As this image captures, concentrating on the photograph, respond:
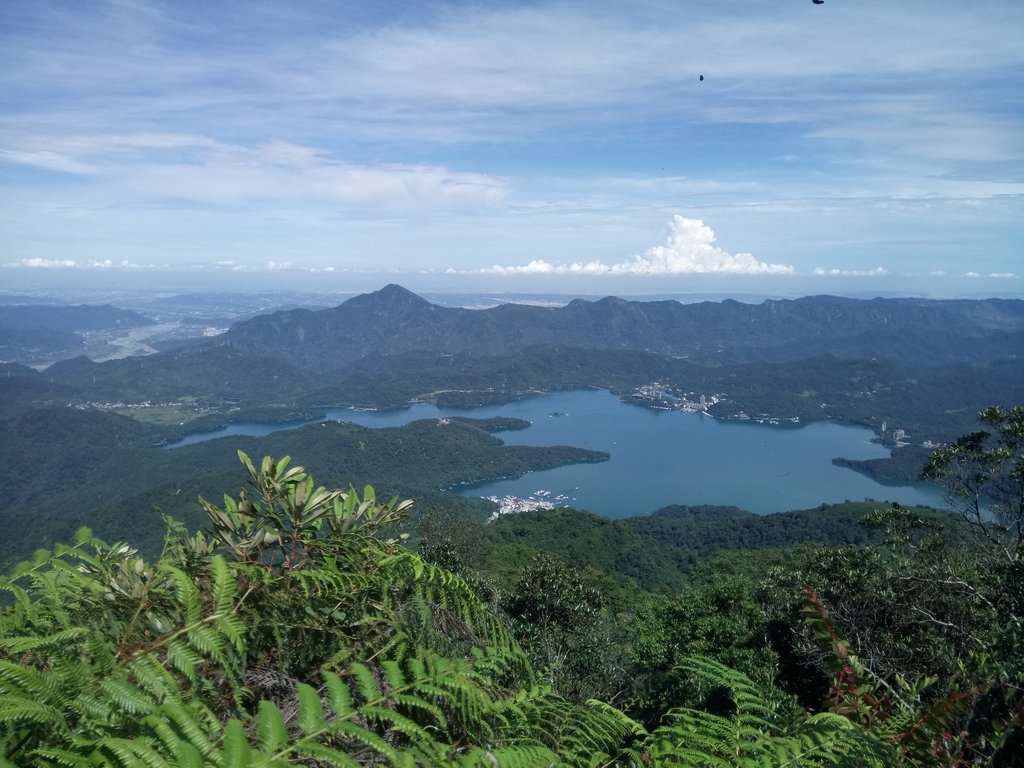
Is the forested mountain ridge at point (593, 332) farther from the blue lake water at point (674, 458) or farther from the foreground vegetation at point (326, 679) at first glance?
the foreground vegetation at point (326, 679)

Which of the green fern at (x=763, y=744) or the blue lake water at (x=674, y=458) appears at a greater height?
the green fern at (x=763, y=744)

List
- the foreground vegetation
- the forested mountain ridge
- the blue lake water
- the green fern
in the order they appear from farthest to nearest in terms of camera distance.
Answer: the forested mountain ridge, the blue lake water, the green fern, the foreground vegetation

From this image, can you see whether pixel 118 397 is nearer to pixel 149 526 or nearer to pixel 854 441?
pixel 149 526

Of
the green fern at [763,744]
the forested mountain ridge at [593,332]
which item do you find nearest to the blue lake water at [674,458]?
the green fern at [763,744]

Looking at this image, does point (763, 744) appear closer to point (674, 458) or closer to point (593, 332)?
point (674, 458)

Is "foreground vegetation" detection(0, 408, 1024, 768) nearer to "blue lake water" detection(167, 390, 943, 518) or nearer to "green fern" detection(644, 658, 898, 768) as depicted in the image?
"green fern" detection(644, 658, 898, 768)

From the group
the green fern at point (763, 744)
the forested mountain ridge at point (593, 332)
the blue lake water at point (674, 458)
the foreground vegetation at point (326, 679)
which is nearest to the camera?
the foreground vegetation at point (326, 679)

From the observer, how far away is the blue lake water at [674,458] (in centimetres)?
6612

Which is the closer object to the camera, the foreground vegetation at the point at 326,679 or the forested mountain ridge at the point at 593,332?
the foreground vegetation at the point at 326,679

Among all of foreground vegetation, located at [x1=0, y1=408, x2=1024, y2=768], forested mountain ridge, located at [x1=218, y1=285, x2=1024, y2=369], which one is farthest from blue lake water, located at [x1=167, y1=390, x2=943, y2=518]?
forested mountain ridge, located at [x1=218, y1=285, x2=1024, y2=369]

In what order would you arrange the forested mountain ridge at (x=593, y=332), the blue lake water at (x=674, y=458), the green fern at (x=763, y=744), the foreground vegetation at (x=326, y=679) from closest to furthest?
the foreground vegetation at (x=326, y=679) → the green fern at (x=763, y=744) → the blue lake water at (x=674, y=458) → the forested mountain ridge at (x=593, y=332)

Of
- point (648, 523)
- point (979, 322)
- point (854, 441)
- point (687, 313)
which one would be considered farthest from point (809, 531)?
point (979, 322)

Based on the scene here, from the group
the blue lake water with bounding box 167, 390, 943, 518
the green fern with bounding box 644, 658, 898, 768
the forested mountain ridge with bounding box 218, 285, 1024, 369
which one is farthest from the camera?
the forested mountain ridge with bounding box 218, 285, 1024, 369

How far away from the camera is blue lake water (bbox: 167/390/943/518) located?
66.1 meters
